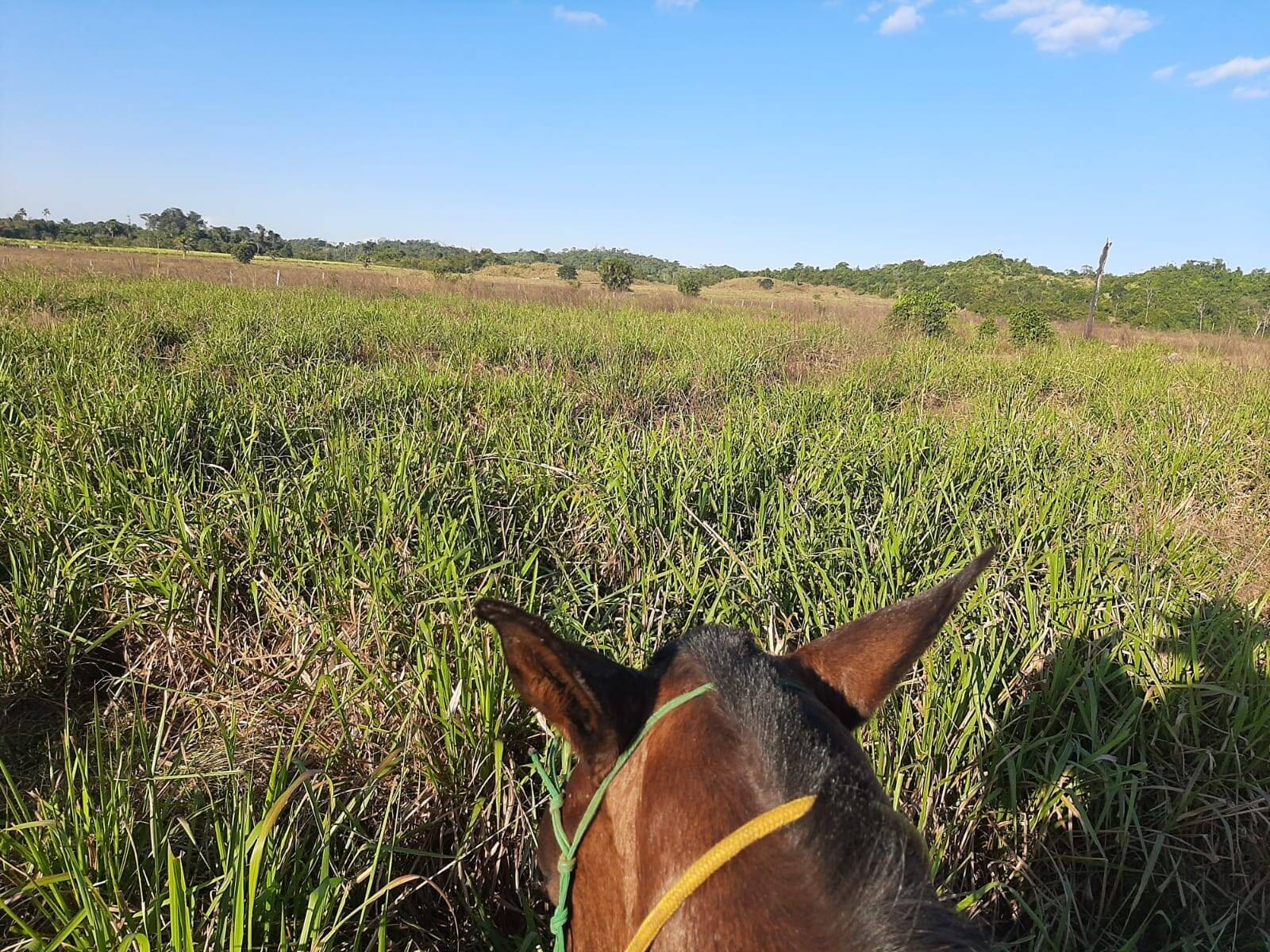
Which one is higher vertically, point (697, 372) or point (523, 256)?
point (523, 256)

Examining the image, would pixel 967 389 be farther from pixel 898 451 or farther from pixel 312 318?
pixel 312 318

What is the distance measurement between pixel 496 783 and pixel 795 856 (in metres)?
1.51

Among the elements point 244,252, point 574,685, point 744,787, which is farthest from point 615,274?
point 744,787

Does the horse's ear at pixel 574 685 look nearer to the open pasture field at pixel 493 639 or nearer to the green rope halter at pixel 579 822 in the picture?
the green rope halter at pixel 579 822

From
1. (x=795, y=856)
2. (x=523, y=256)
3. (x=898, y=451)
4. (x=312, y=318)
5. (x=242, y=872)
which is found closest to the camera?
(x=795, y=856)

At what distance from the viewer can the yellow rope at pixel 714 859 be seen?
73cm

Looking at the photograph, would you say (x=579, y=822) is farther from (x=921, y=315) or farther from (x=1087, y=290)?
(x=1087, y=290)

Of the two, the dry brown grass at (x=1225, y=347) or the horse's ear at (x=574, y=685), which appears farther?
the dry brown grass at (x=1225, y=347)

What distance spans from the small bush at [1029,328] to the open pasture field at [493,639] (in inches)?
431

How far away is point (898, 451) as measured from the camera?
173 inches

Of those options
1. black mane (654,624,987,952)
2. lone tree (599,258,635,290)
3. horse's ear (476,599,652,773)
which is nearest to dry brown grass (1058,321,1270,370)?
black mane (654,624,987,952)

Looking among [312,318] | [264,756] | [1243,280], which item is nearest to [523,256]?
[1243,280]

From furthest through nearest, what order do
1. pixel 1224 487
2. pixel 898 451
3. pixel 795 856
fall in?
pixel 1224 487, pixel 898 451, pixel 795 856

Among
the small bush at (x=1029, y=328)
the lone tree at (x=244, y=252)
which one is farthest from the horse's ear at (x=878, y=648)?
the lone tree at (x=244, y=252)
